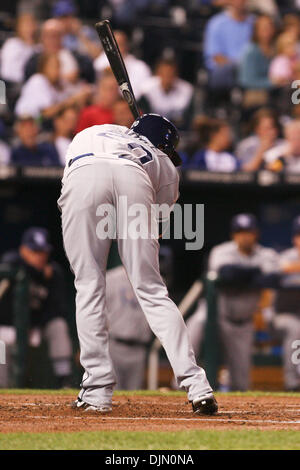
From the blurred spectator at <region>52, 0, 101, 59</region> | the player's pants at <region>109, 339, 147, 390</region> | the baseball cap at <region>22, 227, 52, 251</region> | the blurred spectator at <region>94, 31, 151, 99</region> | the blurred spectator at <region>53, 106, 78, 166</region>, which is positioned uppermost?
the blurred spectator at <region>52, 0, 101, 59</region>

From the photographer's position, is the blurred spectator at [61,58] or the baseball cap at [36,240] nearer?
the baseball cap at [36,240]

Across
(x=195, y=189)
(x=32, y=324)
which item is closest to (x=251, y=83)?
(x=195, y=189)

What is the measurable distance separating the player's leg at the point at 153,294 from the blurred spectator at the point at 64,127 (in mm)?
5439

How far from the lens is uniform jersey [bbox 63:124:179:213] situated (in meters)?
5.07

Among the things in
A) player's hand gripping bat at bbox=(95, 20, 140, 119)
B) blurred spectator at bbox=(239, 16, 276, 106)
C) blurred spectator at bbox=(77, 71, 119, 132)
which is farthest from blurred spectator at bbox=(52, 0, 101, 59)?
player's hand gripping bat at bbox=(95, 20, 140, 119)

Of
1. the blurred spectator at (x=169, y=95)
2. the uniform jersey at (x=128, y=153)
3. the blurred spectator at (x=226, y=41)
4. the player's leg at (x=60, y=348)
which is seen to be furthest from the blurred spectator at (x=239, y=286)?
the uniform jersey at (x=128, y=153)

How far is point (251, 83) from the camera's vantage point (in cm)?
1250

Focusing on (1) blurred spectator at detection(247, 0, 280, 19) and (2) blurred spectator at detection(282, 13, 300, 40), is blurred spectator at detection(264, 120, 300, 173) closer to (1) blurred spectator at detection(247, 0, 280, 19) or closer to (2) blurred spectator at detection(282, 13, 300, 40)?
(2) blurred spectator at detection(282, 13, 300, 40)

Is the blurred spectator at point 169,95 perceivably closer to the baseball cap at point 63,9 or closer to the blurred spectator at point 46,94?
the blurred spectator at point 46,94

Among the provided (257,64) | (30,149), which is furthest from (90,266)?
(257,64)

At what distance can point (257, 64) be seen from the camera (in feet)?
41.0

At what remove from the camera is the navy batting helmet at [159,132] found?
5391mm

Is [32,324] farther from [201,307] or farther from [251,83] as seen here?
[251,83]

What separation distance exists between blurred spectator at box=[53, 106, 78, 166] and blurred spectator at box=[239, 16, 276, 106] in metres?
2.74
